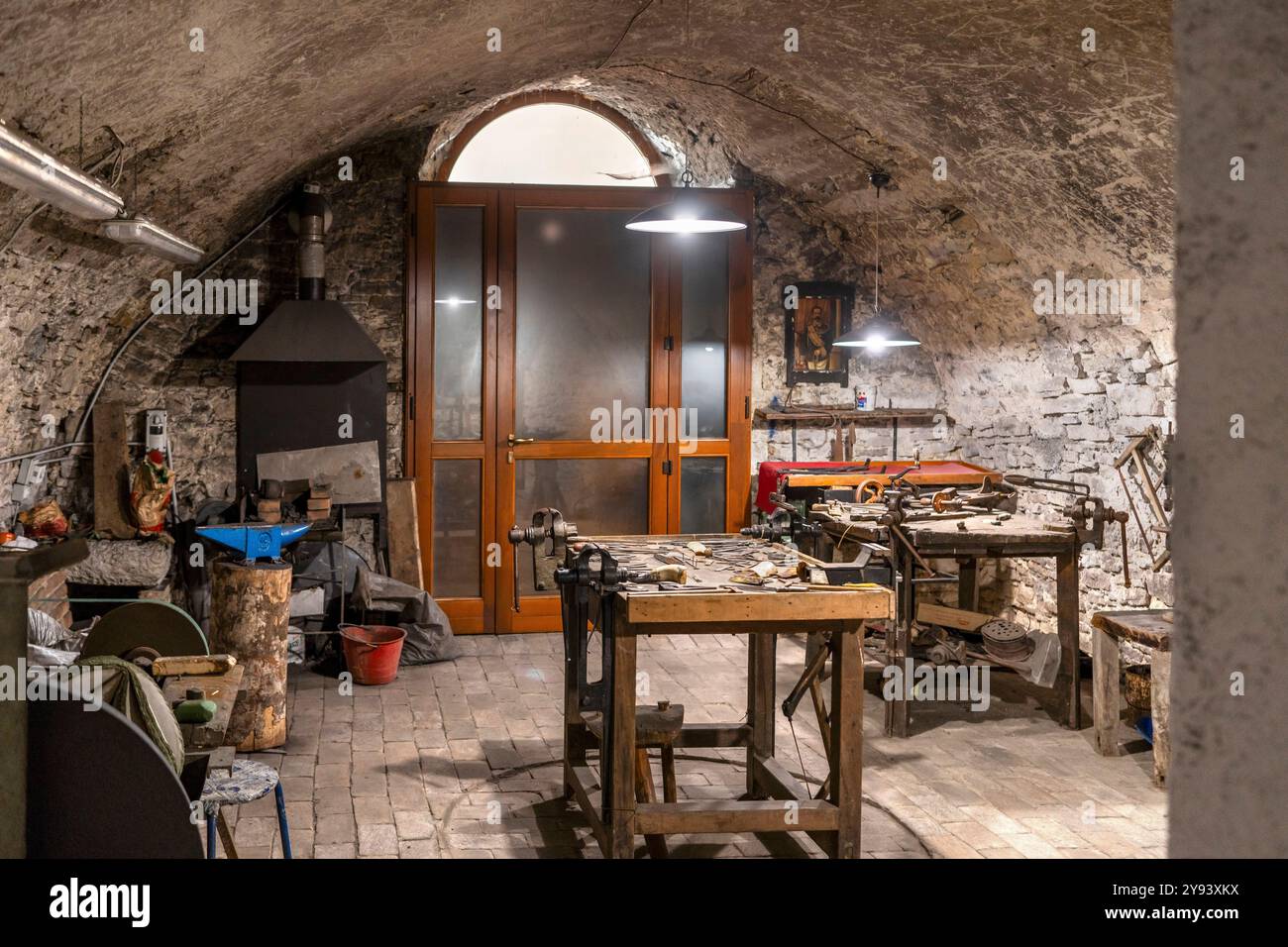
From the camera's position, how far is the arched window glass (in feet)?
26.5

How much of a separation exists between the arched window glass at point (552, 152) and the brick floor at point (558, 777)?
3458 mm

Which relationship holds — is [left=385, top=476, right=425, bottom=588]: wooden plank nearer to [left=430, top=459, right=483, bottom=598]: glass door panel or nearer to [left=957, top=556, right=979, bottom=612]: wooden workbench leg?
[left=430, top=459, right=483, bottom=598]: glass door panel

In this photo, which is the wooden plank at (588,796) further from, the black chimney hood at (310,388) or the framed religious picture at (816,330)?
the framed religious picture at (816,330)

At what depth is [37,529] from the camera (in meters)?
5.55

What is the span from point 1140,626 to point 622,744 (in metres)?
2.55

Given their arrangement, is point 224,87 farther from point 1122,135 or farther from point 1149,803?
point 1149,803

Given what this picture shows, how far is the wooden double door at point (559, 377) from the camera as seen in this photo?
7773 millimetres

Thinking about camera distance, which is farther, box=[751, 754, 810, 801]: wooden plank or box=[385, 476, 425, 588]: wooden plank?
box=[385, 476, 425, 588]: wooden plank

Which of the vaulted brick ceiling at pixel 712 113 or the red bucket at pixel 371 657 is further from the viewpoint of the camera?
the red bucket at pixel 371 657

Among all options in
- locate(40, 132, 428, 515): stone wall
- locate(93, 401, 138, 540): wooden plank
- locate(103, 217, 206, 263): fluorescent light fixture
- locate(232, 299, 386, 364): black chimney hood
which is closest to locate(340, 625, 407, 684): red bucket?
locate(93, 401, 138, 540): wooden plank

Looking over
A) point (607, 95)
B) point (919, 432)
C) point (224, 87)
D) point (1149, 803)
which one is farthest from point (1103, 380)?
point (224, 87)

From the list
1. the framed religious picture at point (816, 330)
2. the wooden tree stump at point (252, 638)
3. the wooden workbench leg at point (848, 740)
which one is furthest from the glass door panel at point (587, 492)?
the wooden workbench leg at point (848, 740)

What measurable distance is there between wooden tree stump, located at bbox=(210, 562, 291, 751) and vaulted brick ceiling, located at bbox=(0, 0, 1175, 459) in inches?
50.2

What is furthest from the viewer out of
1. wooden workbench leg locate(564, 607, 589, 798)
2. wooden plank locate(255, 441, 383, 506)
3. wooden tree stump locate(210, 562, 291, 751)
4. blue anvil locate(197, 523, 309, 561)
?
wooden plank locate(255, 441, 383, 506)
